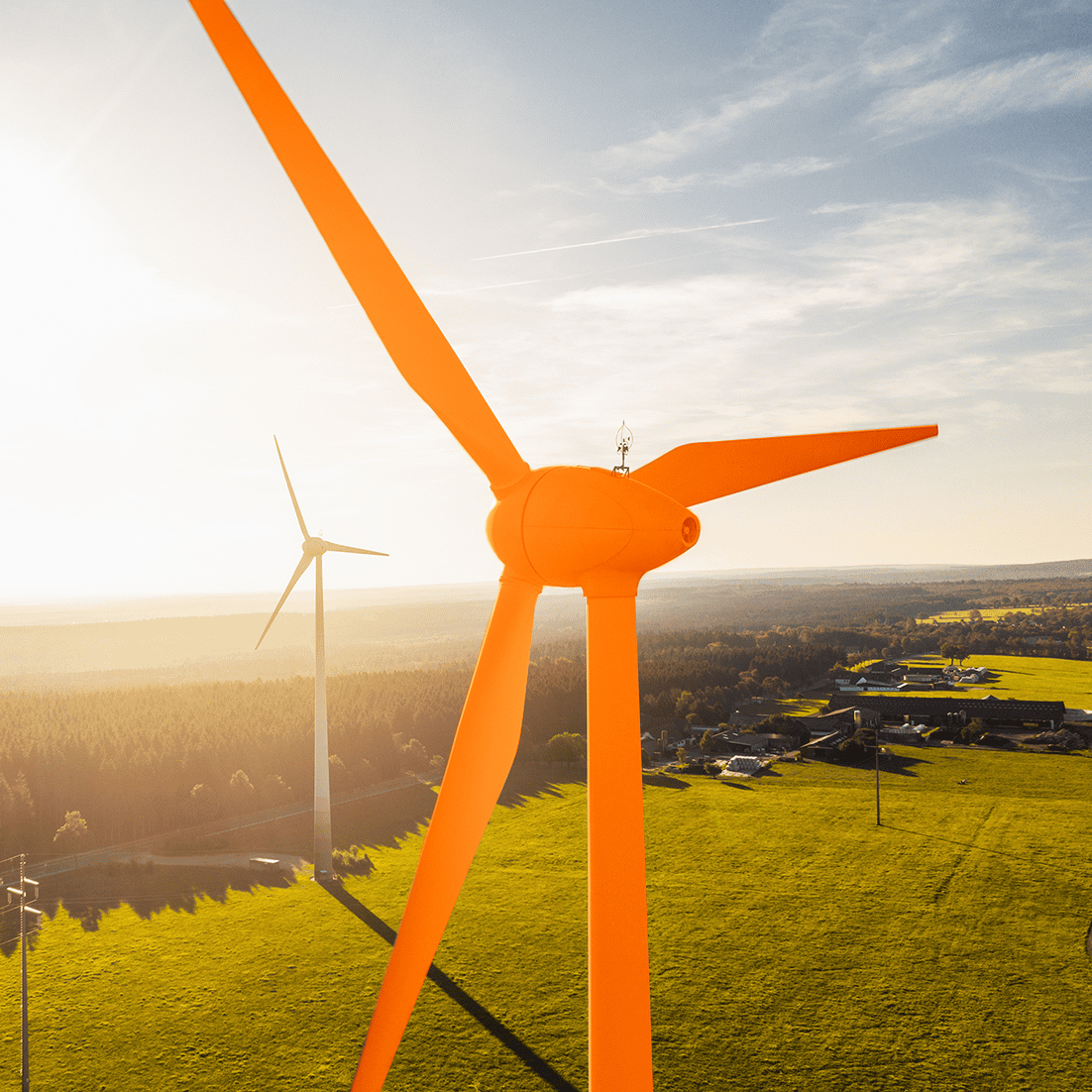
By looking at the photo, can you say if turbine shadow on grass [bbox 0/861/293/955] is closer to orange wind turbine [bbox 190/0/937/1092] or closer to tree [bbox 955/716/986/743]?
orange wind turbine [bbox 190/0/937/1092]

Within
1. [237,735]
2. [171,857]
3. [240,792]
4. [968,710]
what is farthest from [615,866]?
[968,710]

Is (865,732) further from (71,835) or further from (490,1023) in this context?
(71,835)

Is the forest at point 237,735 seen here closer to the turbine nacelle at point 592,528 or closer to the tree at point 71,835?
the tree at point 71,835

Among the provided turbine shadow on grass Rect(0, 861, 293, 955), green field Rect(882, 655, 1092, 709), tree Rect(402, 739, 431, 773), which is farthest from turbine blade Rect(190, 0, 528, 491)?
green field Rect(882, 655, 1092, 709)

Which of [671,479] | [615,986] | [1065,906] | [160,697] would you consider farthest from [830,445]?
[160,697]

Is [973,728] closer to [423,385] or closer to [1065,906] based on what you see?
[1065,906]
